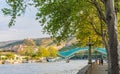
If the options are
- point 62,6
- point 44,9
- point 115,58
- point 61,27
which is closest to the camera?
point 115,58

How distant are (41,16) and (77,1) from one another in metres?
6.41

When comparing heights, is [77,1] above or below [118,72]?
above

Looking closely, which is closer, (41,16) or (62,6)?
(62,6)

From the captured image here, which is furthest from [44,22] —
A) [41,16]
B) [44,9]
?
[44,9]

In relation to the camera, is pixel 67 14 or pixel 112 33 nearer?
pixel 112 33

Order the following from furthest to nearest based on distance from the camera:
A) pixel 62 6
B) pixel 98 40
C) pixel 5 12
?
pixel 98 40
pixel 62 6
pixel 5 12

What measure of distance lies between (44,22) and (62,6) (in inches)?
197

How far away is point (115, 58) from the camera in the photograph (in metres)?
20.2

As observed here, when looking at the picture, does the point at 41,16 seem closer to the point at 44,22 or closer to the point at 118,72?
the point at 44,22

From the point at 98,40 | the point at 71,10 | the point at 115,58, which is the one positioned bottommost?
the point at 98,40

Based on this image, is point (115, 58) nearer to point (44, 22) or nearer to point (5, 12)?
point (5, 12)

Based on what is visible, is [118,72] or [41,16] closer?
[118,72]

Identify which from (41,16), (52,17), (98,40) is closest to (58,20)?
(52,17)

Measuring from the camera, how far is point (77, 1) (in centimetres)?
2452
